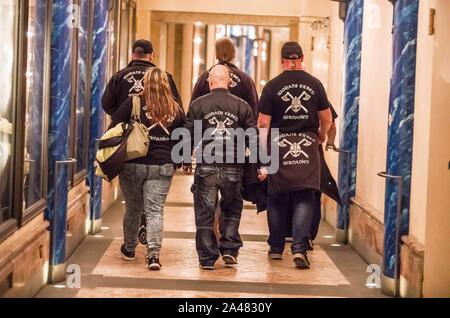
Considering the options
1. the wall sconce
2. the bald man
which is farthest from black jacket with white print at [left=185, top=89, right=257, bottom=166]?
the wall sconce

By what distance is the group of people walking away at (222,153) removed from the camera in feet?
24.4

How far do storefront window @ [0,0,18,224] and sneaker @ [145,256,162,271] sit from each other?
5.61 feet

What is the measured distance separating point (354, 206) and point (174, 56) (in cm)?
1333

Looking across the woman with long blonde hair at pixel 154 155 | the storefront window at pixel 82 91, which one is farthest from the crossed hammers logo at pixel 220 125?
the storefront window at pixel 82 91

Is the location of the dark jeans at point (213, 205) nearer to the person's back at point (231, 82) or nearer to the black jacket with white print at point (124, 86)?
the black jacket with white print at point (124, 86)

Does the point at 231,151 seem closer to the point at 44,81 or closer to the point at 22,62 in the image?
the point at 44,81

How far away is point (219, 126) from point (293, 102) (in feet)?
2.32

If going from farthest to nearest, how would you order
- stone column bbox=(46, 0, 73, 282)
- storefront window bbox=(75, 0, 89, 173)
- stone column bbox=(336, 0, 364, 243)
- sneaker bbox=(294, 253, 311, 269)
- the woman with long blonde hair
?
1. stone column bbox=(336, 0, 364, 243)
2. storefront window bbox=(75, 0, 89, 173)
3. sneaker bbox=(294, 253, 311, 269)
4. the woman with long blonde hair
5. stone column bbox=(46, 0, 73, 282)

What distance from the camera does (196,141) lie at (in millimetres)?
7434

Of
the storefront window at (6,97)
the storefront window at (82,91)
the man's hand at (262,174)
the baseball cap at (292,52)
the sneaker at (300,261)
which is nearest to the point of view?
the storefront window at (6,97)

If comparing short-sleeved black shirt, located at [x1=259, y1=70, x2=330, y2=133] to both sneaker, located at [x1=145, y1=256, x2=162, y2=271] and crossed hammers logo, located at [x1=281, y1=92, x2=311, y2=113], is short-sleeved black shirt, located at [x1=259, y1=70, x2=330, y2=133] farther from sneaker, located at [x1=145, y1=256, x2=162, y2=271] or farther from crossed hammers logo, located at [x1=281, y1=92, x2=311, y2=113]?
sneaker, located at [x1=145, y1=256, x2=162, y2=271]

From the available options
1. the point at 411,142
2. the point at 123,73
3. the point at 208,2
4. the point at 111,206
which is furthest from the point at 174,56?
the point at 411,142

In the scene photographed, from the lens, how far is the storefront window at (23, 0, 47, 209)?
6566 mm

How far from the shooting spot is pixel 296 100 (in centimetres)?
780
